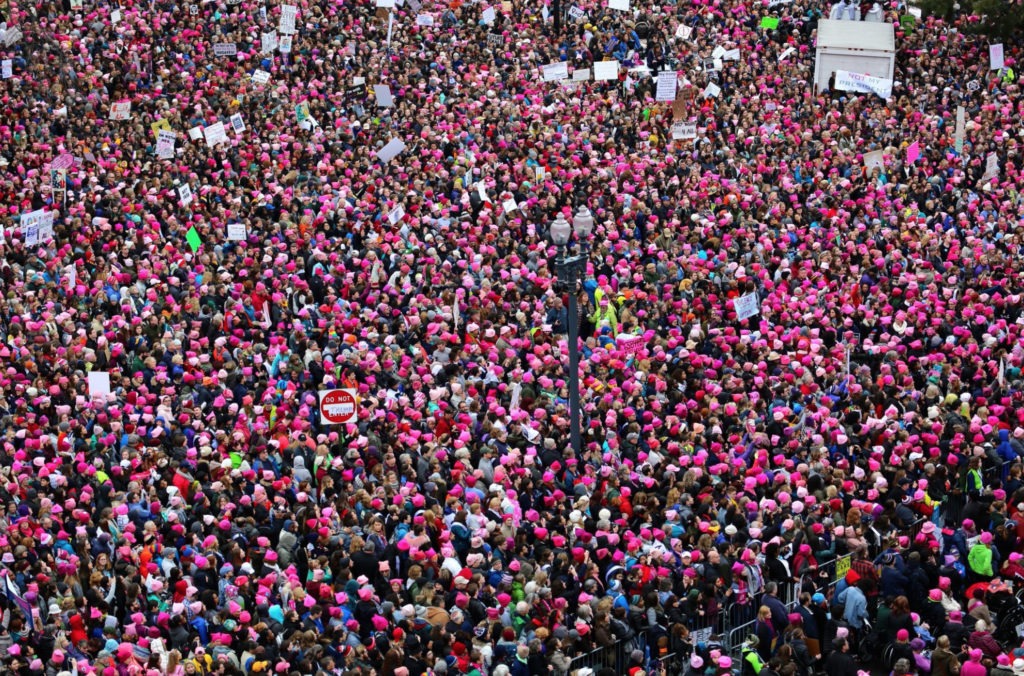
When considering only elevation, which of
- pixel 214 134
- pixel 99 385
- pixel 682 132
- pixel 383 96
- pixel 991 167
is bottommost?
pixel 99 385

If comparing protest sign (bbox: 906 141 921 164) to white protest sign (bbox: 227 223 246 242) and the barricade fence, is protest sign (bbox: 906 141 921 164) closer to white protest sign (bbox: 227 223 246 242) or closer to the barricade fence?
white protest sign (bbox: 227 223 246 242)

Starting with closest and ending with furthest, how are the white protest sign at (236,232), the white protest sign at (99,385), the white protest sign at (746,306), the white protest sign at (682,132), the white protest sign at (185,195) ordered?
the white protest sign at (99,385) → the white protest sign at (746,306) → the white protest sign at (236,232) → the white protest sign at (185,195) → the white protest sign at (682,132)

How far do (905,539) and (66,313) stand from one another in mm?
13471

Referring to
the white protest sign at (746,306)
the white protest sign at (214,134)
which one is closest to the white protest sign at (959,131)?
the white protest sign at (746,306)

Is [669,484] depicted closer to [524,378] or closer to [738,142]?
[524,378]

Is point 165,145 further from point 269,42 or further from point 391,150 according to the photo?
point 269,42

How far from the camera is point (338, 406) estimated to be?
87.4 ft

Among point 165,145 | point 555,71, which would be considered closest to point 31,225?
point 165,145

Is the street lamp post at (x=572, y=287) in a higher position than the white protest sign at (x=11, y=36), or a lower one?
lower

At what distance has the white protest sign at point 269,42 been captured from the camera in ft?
129

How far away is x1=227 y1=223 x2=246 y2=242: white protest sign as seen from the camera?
3256cm

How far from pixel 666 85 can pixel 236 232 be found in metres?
10.2

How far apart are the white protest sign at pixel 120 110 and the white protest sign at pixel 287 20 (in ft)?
15.1

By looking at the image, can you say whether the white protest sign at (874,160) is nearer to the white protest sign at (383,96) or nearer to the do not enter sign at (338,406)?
the white protest sign at (383,96)
